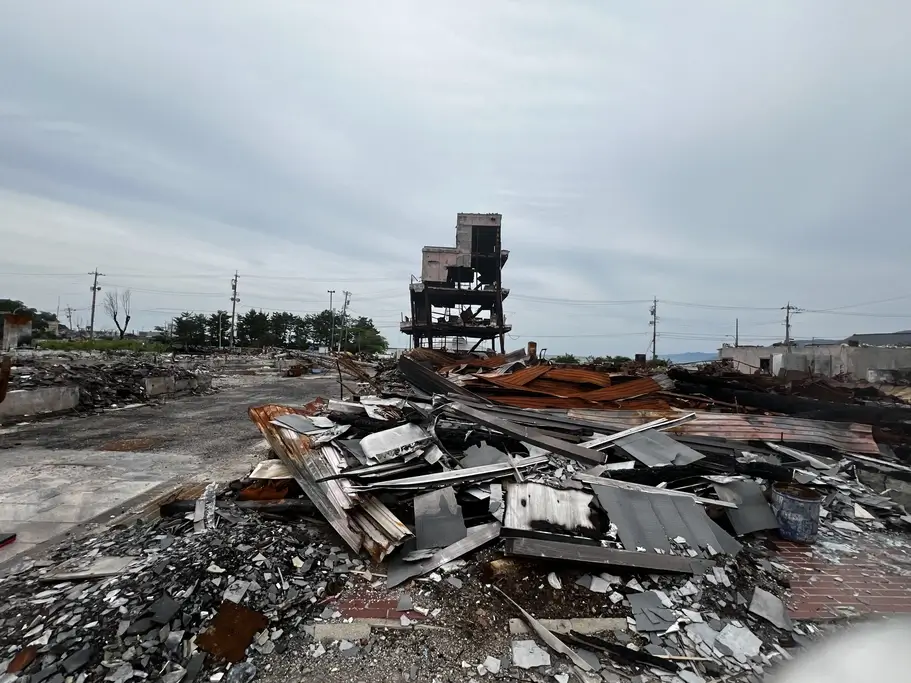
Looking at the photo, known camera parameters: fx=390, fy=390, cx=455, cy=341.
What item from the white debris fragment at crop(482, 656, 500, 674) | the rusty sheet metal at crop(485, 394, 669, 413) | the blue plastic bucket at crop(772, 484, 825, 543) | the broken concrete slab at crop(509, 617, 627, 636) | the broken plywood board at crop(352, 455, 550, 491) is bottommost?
the white debris fragment at crop(482, 656, 500, 674)

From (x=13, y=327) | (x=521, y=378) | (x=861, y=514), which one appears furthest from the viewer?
(x=13, y=327)

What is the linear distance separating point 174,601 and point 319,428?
2344mm

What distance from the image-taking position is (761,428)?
560 cm

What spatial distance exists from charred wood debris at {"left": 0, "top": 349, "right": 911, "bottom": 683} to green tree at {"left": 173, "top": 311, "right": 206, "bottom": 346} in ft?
171

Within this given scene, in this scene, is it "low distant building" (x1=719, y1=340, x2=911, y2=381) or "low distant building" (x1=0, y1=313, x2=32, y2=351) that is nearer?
"low distant building" (x1=0, y1=313, x2=32, y2=351)

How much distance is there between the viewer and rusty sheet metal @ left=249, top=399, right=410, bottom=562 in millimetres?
3133

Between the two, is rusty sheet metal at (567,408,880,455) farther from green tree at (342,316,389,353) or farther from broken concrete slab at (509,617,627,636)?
green tree at (342,316,389,353)

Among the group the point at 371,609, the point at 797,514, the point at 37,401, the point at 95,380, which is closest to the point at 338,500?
the point at 371,609

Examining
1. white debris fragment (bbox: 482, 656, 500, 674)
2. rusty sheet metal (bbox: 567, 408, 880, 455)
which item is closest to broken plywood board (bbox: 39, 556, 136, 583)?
white debris fragment (bbox: 482, 656, 500, 674)

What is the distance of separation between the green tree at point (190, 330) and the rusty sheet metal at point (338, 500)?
52069mm

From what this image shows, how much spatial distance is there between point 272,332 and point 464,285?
39255 mm

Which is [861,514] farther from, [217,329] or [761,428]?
[217,329]

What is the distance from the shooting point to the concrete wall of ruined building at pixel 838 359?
19.5 m

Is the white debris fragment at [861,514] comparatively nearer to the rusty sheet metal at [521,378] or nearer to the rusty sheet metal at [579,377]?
the rusty sheet metal at [579,377]
